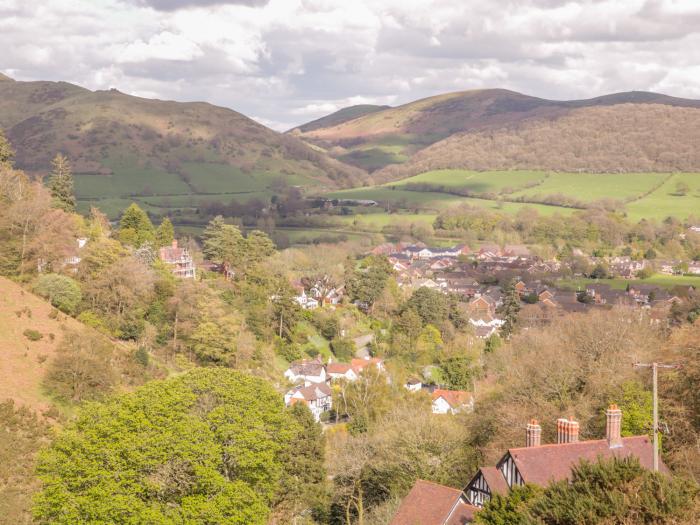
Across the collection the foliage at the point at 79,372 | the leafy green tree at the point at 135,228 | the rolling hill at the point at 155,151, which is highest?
the rolling hill at the point at 155,151

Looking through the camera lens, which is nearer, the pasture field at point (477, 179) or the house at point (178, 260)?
the house at point (178, 260)

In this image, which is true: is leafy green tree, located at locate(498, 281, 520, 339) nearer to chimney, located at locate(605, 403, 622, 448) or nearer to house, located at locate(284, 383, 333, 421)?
house, located at locate(284, 383, 333, 421)

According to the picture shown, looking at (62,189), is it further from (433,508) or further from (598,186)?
(598,186)

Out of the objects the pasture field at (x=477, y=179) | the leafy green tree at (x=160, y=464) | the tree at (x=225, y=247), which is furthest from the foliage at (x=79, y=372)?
the pasture field at (x=477, y=179)

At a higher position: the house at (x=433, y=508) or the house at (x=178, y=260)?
the house at (x=178, y=260)

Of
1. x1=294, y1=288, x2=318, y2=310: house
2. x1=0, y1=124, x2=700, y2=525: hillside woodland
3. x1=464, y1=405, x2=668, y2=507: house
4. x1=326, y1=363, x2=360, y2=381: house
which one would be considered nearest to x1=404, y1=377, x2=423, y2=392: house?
x1=0, y1=124, x2=700, y2=525: hillside woodland

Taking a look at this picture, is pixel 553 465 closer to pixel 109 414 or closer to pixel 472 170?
pixel 109 414

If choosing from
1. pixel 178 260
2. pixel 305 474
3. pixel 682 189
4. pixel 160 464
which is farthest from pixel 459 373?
pixel 682 189

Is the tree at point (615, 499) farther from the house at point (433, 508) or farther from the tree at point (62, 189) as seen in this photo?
the tree at point (62, 189)
